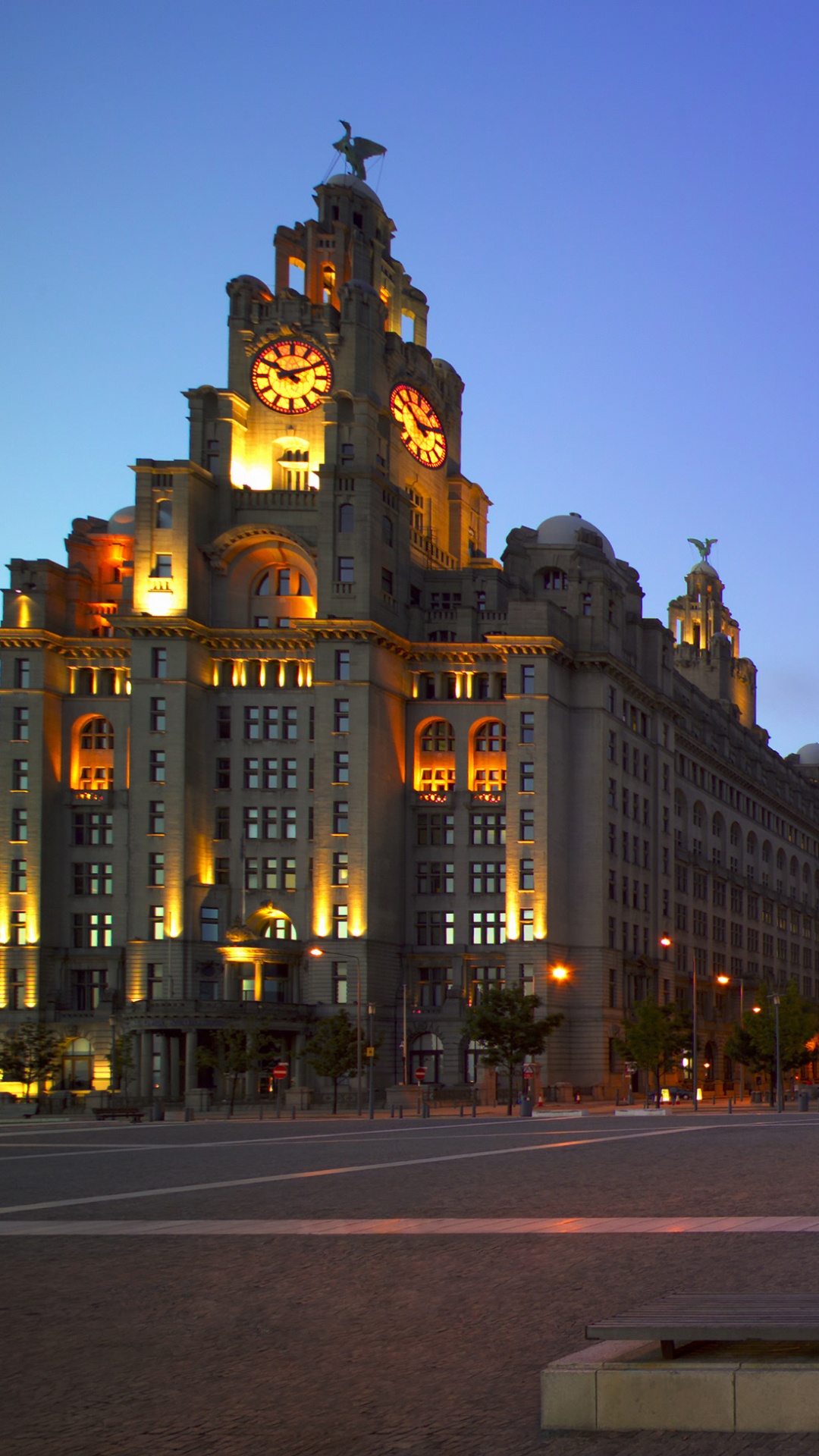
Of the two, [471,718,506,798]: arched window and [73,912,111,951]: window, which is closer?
[73,912,111,951]: window

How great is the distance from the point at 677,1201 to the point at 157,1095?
102 m

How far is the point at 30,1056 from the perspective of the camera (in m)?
130

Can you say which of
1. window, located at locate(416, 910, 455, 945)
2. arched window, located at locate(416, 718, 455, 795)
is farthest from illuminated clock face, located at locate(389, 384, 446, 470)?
window, located at locate(416, 910, 455, 945)

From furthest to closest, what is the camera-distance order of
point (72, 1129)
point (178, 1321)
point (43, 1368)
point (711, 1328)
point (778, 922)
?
point (778, 922) → point (72, 1129) → point (178, 1321) → point (43, 1368) → point (711, 1328)

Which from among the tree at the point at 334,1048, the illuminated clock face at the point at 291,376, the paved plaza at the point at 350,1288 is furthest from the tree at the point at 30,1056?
the paved plaza at the point at 350,1288

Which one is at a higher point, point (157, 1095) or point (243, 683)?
point (243, 683)

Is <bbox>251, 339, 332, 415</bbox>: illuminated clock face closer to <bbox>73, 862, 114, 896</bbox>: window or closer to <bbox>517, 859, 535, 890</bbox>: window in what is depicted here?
<bbox>73, 862, 114, 896</bbox>: window

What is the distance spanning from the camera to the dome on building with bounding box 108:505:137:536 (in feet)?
518

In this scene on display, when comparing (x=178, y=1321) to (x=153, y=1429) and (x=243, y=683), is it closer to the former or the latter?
(x=153, y=1429)

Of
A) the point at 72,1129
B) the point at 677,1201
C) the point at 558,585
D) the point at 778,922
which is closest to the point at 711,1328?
the point at 677,1201

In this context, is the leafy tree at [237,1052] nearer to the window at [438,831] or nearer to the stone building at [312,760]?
the stone building at [312,760]

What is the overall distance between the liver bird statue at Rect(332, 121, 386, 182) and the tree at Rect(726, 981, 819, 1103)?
80.5 metres

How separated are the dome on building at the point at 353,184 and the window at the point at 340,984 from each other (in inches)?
2635

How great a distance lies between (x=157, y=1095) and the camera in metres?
123
